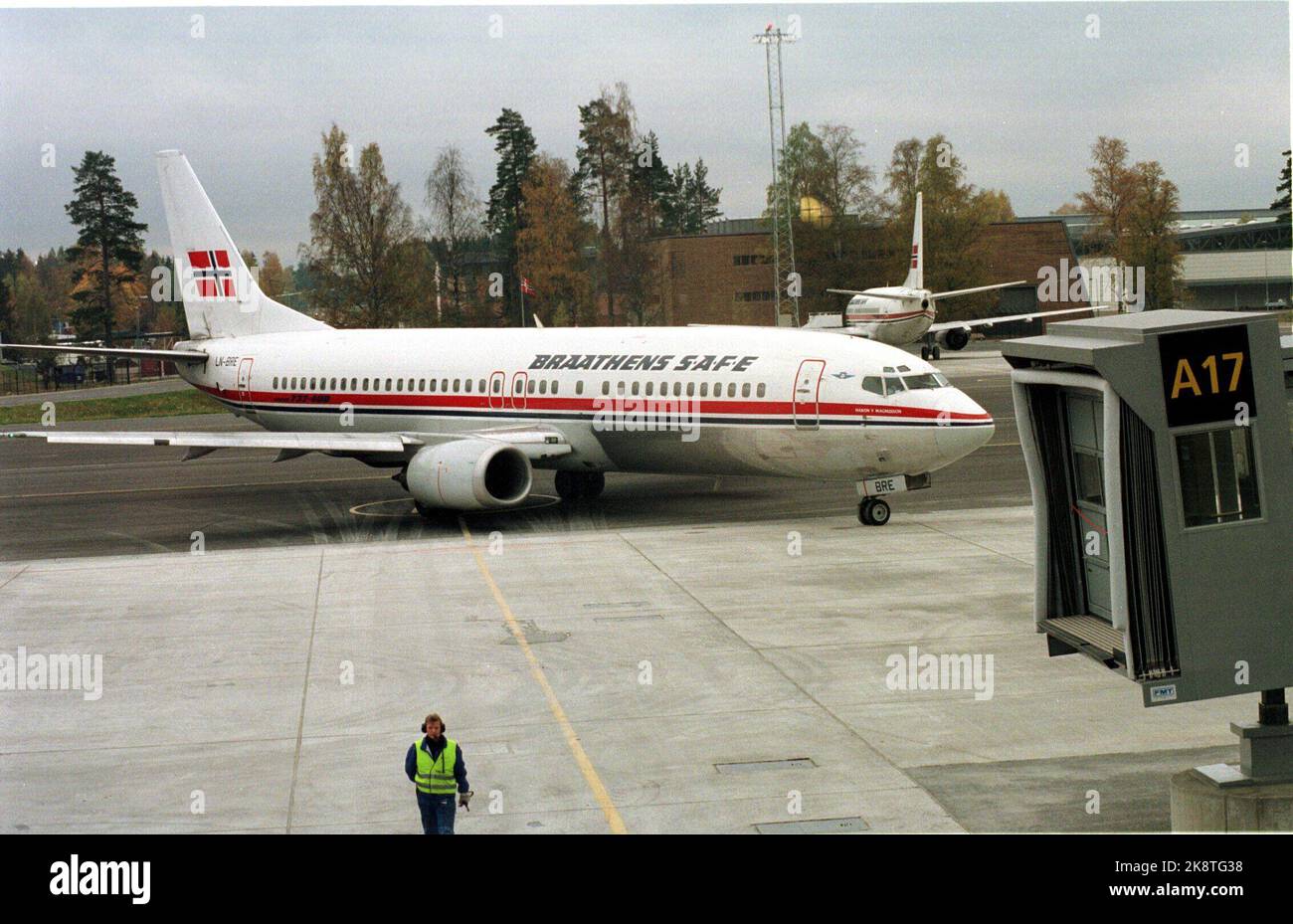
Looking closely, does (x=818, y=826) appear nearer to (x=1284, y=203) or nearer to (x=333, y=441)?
(x=333, y=441)

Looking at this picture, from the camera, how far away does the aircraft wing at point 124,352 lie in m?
32.9

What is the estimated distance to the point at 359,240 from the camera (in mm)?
86188

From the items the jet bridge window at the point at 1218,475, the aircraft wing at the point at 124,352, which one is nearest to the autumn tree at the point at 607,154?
the aircraft wing at the point at 124,352

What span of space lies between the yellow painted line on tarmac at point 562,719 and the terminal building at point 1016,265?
8075 centimetres

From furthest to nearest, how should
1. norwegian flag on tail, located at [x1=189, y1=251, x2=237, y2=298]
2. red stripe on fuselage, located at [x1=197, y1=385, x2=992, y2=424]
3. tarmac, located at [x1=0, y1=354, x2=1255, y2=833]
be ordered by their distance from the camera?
norwegian flag on tail, located at [x1=189, y1=251, x2=237, y2=298] < red stripe on fuselage, located at [x1=197, y1=385, x2=992, y2=424] < tarmac, located at [x1=0, y1=354, x2=1255, y2=833]

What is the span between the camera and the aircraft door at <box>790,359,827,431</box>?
92.8 ft

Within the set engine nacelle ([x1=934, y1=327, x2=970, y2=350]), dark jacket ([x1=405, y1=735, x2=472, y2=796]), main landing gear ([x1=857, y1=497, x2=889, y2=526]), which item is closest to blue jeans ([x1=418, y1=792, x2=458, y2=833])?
dark jacket ([x1=405, y1=735, x2=472, y2=796])

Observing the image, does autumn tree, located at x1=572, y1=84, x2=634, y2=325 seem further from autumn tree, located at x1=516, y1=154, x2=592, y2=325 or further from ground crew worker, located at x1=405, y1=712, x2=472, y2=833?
ground crew worker, located at x1=405, y1=712, x2=472, y2=833

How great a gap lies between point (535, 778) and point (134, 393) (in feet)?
245

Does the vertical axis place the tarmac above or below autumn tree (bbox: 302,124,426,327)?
below

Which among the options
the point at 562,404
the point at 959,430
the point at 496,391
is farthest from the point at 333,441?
the point at 959,430

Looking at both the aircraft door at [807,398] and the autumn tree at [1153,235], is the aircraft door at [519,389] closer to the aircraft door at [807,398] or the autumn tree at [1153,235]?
the aircraft door at [807,398]

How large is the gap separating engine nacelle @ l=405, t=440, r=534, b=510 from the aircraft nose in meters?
8.78

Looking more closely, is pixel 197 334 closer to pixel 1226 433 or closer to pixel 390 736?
pixel 390 736
